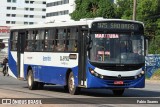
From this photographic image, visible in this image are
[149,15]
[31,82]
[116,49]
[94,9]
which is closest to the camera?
[116,49]

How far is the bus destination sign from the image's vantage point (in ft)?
68.4

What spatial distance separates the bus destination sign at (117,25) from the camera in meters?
20.9

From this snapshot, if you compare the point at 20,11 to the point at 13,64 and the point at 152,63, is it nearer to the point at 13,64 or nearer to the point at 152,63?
the point at 152,63

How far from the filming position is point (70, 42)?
22.0 metres

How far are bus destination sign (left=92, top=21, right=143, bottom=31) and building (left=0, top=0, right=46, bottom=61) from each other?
142 m

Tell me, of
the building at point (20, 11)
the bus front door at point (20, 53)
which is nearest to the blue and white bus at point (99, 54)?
the bus front door at point (20, 53)

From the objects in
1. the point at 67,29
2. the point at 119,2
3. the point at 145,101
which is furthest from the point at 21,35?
the point at 119,2

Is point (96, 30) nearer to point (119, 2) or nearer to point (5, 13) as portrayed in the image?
point (119, 2)

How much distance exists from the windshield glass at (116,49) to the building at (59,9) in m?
120

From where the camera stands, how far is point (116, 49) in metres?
20.5

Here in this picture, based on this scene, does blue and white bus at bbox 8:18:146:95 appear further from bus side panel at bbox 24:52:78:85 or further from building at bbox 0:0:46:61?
building at bbox 0:0:46:61

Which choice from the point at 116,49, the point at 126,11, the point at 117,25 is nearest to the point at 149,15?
the point at 126,11

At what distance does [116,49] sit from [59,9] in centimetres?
13129

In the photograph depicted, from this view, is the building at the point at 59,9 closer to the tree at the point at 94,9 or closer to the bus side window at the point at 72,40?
the tree at the point at 94,9
